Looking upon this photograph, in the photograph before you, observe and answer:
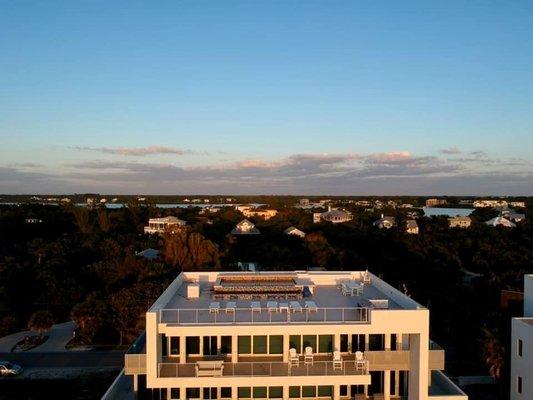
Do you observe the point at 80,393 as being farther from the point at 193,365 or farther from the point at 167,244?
the point at 167,244

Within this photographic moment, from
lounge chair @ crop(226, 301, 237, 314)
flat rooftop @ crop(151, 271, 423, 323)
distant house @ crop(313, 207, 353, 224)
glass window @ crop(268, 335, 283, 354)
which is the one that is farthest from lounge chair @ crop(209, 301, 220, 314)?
distant house @ crop(313, 207, 353, 224)

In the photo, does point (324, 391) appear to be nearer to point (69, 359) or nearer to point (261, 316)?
point (261, 316)

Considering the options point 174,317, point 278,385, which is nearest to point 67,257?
point 174,317

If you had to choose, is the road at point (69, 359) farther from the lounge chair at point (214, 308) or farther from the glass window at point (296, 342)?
the glass window at point (296, 342)

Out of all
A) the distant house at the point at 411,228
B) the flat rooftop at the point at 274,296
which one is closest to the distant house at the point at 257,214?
the distant house at the point at 411,228

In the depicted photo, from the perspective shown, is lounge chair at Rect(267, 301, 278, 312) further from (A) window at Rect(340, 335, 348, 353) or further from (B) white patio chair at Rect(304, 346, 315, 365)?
(A) window at Rect(340, 335, 348, 353)

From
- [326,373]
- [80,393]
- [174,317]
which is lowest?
[80,393]

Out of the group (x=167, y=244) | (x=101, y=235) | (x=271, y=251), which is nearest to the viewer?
(x=167, y=244)
